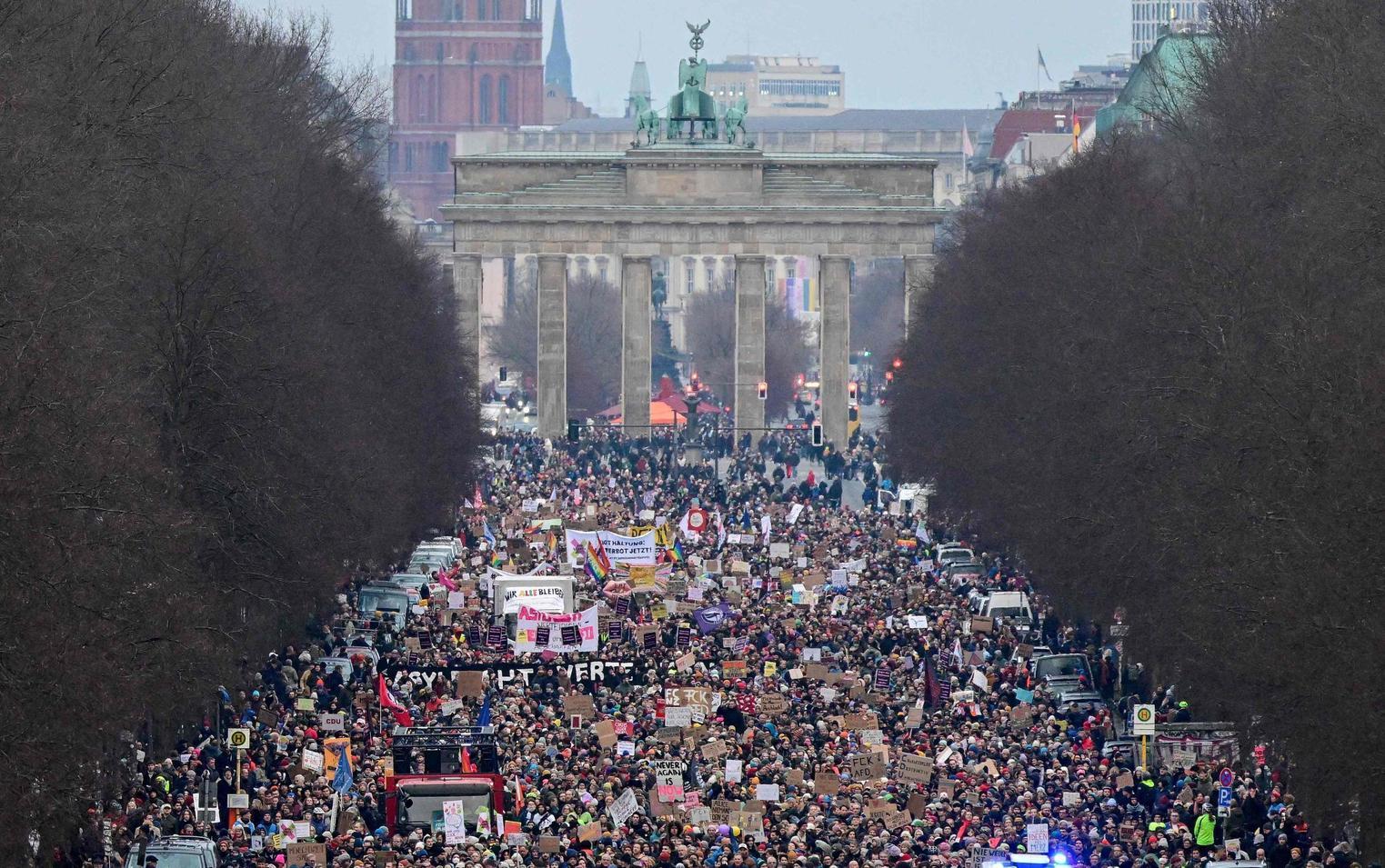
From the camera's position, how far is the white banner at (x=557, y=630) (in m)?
61.7

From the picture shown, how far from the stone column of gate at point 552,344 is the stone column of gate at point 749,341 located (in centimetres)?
741

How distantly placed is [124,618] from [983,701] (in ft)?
62.3

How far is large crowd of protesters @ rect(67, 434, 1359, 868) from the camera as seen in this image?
147 ft

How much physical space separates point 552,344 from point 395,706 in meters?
89.7

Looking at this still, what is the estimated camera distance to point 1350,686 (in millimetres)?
40500

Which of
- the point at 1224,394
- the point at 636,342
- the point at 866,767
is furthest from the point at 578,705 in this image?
the point at 636,342

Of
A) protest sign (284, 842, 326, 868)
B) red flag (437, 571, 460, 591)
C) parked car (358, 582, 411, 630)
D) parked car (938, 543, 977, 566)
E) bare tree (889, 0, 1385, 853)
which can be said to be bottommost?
parked car (938, 543, 977, 566)

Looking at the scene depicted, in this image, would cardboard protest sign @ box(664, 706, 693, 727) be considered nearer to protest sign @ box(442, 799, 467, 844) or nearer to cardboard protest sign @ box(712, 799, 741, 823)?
cardboard protest sign @ box(712, 799, 741, 823)

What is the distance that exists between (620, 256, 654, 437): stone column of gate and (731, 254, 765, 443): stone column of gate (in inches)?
150

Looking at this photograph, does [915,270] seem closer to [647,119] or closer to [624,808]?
[647,119]

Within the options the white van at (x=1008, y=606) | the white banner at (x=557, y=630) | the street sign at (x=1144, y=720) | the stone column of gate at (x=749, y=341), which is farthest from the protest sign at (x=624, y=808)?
the stone column of gate at (x=749, y=341)

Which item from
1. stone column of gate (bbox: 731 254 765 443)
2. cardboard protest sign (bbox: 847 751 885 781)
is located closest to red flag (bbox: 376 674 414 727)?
cardboard protest sign (bbox: 847 751 885 781)

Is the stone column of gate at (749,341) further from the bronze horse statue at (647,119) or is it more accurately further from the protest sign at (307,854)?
the protest sign at (307,854)

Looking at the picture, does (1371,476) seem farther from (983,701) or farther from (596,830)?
(983,701)
